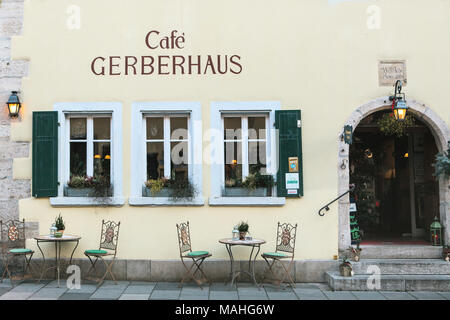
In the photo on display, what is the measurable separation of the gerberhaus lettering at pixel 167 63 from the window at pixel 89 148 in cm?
86

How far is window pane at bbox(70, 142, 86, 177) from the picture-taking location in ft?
25.7

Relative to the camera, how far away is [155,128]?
785cm

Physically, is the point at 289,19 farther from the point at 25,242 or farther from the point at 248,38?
the point at 25,242

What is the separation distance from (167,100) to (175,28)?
125cm

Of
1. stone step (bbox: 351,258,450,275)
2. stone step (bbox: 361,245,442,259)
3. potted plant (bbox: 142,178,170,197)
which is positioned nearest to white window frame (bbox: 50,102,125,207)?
potted plant (bbox: 142,178,170,197)

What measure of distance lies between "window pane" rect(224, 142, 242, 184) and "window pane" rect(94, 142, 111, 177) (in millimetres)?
2010

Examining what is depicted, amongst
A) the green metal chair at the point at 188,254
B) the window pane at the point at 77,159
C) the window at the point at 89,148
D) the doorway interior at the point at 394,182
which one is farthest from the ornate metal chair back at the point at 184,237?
the doorway interior at the point at 394,182

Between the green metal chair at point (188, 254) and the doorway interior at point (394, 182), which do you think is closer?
the green metal chair at point (188, 254)

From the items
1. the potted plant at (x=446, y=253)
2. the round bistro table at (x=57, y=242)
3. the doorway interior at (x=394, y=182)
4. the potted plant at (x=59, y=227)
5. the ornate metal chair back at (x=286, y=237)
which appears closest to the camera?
the round bistro table at (x=57, y=242)

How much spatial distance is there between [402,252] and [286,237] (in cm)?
203

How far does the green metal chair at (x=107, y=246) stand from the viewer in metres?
7.12

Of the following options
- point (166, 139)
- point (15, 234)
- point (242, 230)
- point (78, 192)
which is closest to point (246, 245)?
point (242, 230)

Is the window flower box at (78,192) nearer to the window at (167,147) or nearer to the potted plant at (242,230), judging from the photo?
the window at (167,147)

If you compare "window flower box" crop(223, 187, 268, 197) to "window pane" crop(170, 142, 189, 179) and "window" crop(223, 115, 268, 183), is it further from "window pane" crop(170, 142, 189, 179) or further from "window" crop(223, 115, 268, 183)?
"window pane" crop(170, 142, 189, 179)
